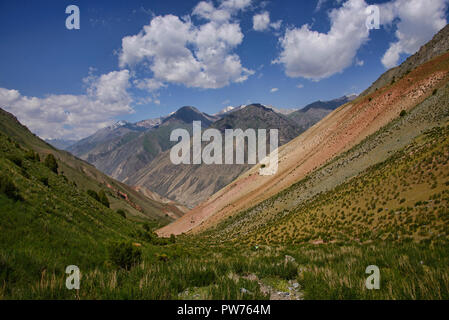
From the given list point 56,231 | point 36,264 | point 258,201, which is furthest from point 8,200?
point 258,201

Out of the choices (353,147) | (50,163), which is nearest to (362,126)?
(353,147)

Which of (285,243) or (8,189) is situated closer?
(8,189)

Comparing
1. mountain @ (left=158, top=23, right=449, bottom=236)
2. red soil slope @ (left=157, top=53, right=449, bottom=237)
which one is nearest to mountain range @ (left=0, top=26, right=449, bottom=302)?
mountain @ (left=158, top=23, right=449, bottom=236)

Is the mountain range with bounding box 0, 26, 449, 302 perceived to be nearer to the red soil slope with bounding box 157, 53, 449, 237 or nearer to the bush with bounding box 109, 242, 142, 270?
the bush with bounding box 109, 242, 142, 270

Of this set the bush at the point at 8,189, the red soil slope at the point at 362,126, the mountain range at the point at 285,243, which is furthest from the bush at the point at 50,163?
the bush at the point at 8,189

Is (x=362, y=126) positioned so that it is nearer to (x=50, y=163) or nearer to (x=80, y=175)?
(x=50, y=163)

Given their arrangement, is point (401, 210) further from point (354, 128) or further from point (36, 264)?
point (354, 128)

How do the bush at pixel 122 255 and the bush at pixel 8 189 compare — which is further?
the bush at pixel 8 189

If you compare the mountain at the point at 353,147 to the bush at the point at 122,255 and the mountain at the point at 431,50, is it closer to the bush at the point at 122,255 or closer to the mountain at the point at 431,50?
the bush at the point at 122,255

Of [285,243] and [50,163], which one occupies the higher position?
[50,163]

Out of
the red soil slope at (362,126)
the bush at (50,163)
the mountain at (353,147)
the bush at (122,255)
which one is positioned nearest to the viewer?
the bush at (122,255)

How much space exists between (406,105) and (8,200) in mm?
63271

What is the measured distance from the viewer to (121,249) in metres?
→ 7.32
